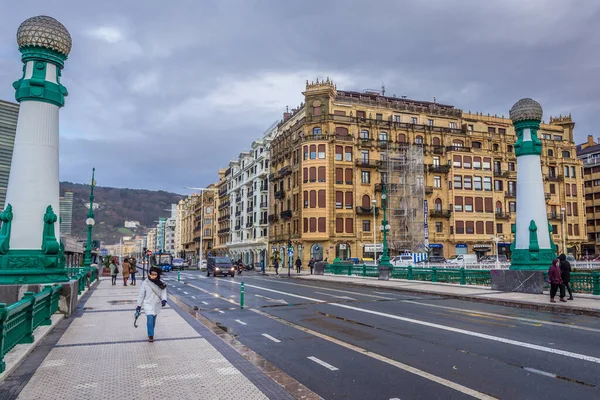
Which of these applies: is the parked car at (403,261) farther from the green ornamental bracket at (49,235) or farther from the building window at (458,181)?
the green ornamental bracket at (49,235)

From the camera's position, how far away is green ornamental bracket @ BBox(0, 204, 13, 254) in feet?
Answer: 39.6

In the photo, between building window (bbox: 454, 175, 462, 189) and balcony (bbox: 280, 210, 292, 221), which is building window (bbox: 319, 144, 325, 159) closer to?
balcony (bbox: 280, 210, 292, 221)

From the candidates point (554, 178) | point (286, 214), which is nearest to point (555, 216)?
point (554, 178)

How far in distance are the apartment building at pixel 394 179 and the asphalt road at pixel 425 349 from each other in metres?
42.3

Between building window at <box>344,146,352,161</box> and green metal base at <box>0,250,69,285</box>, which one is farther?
building window at <box>344,146,352,161</box>

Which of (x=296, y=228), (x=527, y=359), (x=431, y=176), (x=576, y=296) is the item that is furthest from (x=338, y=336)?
(x=431, y=176)

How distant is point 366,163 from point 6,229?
169 feet

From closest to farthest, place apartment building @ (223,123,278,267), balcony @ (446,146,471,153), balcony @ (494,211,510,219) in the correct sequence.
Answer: balcony @ (446,146,471,153)
balcony @ (494,211,510,219)
apartment building @ (223,123,278,267)

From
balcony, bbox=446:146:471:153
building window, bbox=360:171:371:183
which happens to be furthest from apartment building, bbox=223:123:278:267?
balcony, bbox=446:146:471:153

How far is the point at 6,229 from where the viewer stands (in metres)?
12.3

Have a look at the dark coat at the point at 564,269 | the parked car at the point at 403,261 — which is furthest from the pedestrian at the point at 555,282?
the parked car at the point at 403,261

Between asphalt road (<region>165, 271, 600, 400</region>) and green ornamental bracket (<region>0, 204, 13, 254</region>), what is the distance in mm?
5890

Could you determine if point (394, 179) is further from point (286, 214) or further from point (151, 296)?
point (151, 296)

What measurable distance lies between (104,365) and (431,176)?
61167 millimetres
